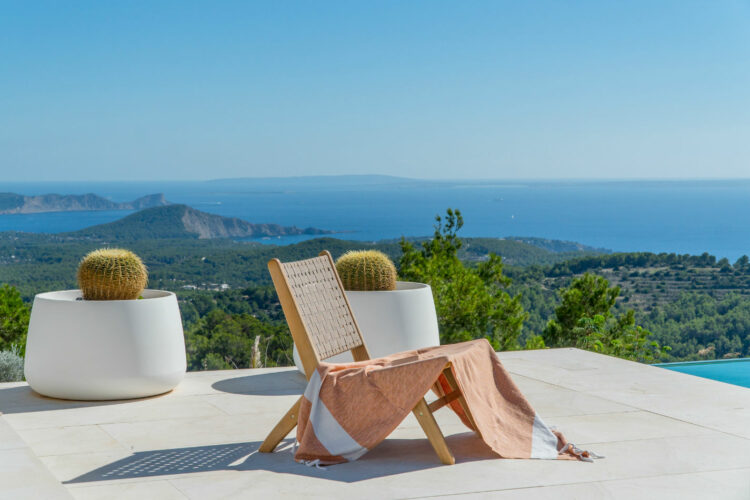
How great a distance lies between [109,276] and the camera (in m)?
4.39

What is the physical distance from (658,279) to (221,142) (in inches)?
663

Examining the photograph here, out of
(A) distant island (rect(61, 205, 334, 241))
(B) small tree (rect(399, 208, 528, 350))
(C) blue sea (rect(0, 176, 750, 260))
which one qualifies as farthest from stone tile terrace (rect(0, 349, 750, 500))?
(C) blue sea (rect(0, 176, 750, 260))

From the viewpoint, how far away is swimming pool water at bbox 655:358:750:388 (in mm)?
6328

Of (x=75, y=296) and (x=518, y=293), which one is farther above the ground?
(x=75, y=296)

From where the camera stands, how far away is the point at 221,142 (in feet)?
82.6

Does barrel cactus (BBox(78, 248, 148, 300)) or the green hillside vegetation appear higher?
barrel cactus (BBox(78, 248, 148, 300))

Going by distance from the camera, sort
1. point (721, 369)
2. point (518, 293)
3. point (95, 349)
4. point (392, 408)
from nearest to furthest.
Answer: point (392, 408) < point (95, 349) < point (721, 369) < point (518, 293)

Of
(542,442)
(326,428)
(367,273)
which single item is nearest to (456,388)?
(542,442)

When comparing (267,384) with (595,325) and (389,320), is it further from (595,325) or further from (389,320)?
Result: (595,325)

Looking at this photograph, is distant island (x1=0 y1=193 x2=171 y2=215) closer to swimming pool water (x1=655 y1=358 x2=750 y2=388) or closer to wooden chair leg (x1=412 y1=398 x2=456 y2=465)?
swimming pool water (x1=655 y1=358 x2=750 y2=388)

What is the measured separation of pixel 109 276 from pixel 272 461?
1.70 meters

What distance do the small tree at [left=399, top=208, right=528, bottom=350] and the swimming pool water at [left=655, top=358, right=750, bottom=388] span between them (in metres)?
2.62

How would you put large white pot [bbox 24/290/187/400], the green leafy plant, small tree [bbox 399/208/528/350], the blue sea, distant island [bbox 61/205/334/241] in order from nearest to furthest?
large white pot [bbox 24/290/187/400]
the green leafy plant
small tree [bbox 399/208/528/350]
distant island [bbox 61/205/334/241]
the blue sea

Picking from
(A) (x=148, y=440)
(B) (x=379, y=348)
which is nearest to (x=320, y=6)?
(B) (x=379, y=348)
